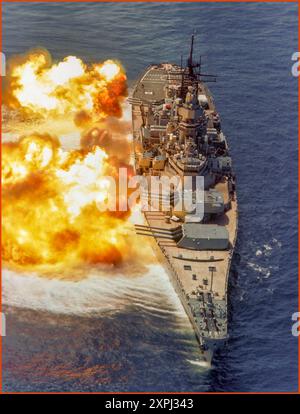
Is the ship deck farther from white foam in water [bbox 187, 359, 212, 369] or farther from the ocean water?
white foam in water [bbox 187, 359, 212, 369]

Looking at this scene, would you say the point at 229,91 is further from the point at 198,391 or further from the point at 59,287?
the point at 198,391

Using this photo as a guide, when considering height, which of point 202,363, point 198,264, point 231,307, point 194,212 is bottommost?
point 202,363

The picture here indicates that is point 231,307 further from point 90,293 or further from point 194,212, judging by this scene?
point 90,293

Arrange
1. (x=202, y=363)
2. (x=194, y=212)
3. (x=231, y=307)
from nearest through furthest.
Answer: (x=202, y=363) → (x=231, y=307) → (x=194, y=212)

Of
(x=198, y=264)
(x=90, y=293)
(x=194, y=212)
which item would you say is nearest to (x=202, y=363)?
(x=198, y=264)

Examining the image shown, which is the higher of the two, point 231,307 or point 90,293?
point 90,293

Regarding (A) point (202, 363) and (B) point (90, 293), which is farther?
(B) point (90, 293)
